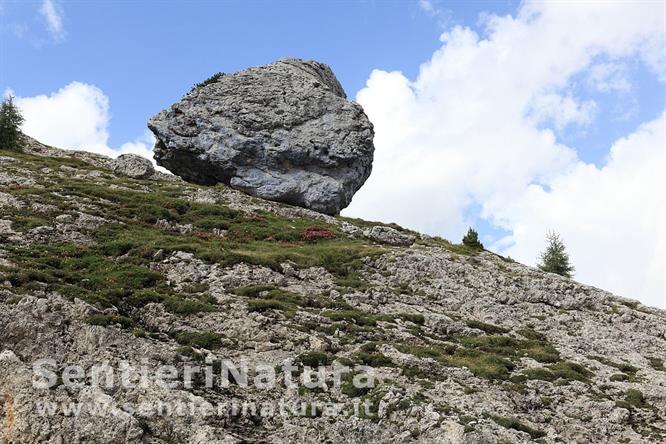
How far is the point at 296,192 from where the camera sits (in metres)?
67.8

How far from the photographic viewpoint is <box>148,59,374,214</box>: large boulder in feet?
226

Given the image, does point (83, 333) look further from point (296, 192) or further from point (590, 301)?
point (296, 192)

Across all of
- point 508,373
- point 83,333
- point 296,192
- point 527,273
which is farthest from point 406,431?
point 296,192

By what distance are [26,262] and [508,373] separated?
91.1 ft

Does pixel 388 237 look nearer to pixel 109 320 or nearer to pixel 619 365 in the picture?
pixel 619 365

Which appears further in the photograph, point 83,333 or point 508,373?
point 508,373

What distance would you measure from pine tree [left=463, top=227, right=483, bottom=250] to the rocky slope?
769 centimetres

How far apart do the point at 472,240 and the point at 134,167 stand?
136 ft

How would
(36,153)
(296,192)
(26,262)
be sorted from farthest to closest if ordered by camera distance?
1. (36,153)
2. (296,192)
3. (26,262)

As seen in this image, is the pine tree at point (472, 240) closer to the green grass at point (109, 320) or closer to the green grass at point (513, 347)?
the green grass at point (513, 347)

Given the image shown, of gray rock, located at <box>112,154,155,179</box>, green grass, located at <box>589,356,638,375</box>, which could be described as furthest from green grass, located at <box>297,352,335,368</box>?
gray rock, located at <box>112,154,155,179</box>

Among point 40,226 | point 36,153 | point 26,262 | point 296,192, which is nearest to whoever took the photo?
point 26,262

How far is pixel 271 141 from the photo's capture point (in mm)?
69625

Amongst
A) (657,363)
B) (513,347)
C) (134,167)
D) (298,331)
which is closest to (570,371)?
(513,347)
